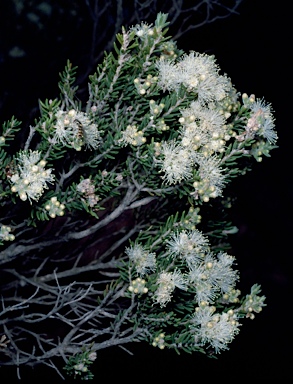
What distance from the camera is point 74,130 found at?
1.19 metres

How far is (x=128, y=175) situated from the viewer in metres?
1.37

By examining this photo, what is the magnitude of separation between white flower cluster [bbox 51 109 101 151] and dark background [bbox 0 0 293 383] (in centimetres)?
114

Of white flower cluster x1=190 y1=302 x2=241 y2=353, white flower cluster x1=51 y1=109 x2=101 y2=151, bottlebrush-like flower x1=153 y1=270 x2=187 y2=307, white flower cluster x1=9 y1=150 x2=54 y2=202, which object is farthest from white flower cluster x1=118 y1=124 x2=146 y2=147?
white flower cluster x1=190 y1=302 x2=241 y2=353

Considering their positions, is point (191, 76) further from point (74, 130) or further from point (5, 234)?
point (5, 234)

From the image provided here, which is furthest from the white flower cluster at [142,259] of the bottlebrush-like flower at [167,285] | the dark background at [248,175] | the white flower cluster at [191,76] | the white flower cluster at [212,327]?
Answer: the dark background at [248,175]

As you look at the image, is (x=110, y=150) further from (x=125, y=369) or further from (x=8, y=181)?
(x=125, y=369)

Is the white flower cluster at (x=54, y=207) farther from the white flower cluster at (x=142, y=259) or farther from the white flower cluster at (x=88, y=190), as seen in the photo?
the white flower cluster at (x=142, y=259)

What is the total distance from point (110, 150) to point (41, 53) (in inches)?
53.9

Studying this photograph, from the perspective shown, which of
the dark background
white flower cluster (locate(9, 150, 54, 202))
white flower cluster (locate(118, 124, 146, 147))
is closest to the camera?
white flower cluster (locate(9, 150, 54, 202))

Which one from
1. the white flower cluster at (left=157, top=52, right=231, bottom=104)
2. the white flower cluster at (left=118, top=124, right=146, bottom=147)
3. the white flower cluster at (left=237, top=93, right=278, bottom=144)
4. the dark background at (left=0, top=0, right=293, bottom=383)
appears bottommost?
the dark background at (left=0, top=0, right=293, bottom=383)

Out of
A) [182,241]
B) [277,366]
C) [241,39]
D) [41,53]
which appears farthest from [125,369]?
[241,39]

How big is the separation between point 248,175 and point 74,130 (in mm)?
1935

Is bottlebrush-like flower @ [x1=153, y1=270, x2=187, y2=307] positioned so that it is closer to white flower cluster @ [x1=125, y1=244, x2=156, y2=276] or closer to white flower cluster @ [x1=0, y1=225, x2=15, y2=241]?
white flower cluster @ [x1=125, y1=244, x2=156, y2=276]

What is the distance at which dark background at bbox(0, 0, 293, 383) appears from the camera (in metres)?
2.27
